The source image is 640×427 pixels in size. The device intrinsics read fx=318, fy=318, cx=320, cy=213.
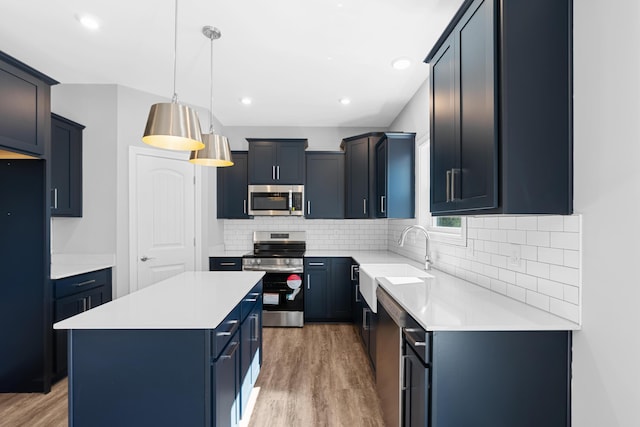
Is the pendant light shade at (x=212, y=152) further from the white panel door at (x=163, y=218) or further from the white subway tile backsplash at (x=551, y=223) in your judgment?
the white subway tile backsplash at (x=551, y=223)

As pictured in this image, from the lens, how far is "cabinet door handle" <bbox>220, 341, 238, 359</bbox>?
163 centimetres

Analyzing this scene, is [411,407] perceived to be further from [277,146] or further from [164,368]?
[277,146]

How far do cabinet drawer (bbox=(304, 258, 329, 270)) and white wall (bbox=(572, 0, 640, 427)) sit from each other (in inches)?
117

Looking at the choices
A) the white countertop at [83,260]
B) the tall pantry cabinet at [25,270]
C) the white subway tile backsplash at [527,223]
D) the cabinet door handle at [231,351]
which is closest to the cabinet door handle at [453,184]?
the white subway tile backsplash at [527,223]

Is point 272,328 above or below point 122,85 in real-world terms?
below

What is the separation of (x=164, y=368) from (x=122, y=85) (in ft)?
10.0

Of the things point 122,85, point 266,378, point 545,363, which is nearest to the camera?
point 545,363

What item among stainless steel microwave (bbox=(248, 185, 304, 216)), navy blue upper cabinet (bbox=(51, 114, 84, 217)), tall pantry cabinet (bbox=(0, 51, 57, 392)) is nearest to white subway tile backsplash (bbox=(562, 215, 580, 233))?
stainless steel microwave (bbox=(248, 185, 304, 216))

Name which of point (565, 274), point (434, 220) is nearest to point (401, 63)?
point (434, 220)

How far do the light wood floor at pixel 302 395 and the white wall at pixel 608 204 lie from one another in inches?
54.4

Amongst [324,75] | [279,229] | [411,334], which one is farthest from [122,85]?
[411,334]

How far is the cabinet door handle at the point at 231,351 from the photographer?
5.34ft

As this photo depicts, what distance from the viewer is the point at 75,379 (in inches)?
57.3

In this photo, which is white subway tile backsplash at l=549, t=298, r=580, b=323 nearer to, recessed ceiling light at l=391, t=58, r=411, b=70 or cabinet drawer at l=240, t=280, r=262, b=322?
cabinet drawer at l=240, t=280, r=262, b=322
